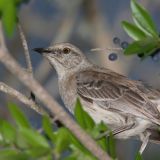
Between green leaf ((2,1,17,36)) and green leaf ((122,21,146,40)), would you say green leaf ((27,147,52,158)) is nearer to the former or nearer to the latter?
green leaf ((2,1,17,36))

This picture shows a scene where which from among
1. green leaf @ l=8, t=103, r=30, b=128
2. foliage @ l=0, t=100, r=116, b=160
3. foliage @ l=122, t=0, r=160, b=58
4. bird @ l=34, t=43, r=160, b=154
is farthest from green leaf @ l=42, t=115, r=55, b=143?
bird @ l=34, t=43, r=160, b=154

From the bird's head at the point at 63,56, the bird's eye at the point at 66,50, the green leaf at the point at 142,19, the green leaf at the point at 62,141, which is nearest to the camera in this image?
the green leaf at the point at 62,141

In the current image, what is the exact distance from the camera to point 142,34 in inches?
168

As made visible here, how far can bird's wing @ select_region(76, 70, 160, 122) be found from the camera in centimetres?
→ 617

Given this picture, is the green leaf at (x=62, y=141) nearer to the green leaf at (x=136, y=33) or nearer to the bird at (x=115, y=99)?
the green leaf at (x=136, y=33)

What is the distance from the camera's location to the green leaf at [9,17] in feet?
10.5

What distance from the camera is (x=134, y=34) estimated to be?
14.0 ft

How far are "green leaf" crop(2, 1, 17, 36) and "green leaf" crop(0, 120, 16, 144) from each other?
464mm

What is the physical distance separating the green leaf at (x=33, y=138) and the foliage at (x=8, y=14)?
1.60 feet

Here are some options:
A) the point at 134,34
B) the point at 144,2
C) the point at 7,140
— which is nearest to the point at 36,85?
the point at 7,140

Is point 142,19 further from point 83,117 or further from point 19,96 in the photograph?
point 19,96

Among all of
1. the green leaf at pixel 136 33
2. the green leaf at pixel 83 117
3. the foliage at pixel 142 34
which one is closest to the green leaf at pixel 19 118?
the green leaf at pixel 83 117

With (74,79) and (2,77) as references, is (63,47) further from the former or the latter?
(2,77)

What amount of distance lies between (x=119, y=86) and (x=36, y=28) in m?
3.31
